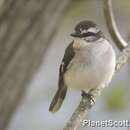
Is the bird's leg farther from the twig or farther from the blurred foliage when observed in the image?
the blurred foliage

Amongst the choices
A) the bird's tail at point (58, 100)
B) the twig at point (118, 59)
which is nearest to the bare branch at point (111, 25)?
the twig at point (118, 59)

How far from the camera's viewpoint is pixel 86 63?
174 centimetres

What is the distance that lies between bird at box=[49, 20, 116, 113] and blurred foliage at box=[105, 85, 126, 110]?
20cm

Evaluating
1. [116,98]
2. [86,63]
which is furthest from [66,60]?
[116,98]

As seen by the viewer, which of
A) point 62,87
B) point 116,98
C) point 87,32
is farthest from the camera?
point 116,98

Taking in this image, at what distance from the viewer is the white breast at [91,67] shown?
1.70 meters

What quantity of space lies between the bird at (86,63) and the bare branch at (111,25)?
42mm

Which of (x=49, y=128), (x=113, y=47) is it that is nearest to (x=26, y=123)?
(x=49, y=128)

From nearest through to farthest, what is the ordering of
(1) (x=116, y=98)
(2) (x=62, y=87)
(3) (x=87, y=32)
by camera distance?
(3) (x=87, y=32)
(2) (x=62, y=87)
(1) (x=116, y=98)

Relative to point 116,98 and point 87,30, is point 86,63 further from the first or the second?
point 116,98

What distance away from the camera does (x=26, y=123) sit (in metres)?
2.00

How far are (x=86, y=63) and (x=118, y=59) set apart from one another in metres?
0.05

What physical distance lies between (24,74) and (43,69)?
0.75 ft

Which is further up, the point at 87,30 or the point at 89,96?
the point at 87,30
